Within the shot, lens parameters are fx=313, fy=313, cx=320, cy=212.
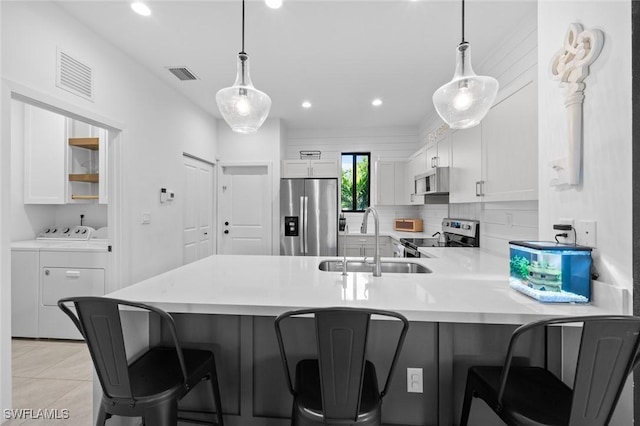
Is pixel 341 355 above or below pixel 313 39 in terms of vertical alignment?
below

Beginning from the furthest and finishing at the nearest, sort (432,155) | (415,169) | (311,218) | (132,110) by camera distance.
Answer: (311,218) → (415,169) → (432,155) → (132,110)

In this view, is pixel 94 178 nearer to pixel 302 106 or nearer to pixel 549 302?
pixel 302 106

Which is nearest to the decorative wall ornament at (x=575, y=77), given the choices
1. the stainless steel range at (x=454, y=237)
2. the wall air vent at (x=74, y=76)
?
the stainless steel range at (x=454, y=237)

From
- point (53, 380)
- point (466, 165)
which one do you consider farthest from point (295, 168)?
point (53, 380)

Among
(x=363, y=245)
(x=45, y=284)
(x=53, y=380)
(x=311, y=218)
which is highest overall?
(x=311, y=218)

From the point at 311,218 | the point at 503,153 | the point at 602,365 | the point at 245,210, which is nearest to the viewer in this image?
the point at 602,365

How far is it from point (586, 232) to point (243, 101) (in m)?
1.80

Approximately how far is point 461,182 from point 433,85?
1465mm

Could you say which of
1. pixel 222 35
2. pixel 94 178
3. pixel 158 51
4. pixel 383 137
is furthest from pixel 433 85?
pixel 94 178

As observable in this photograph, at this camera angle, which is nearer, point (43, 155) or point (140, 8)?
point (140, 8)

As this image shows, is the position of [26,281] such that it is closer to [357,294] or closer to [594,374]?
[357,294]

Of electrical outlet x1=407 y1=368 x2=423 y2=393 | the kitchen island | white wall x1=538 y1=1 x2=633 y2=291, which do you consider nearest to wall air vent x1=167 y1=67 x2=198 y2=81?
the kitchen island

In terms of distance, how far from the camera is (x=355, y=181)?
564cm

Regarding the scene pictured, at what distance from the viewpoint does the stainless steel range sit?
3.24 m
